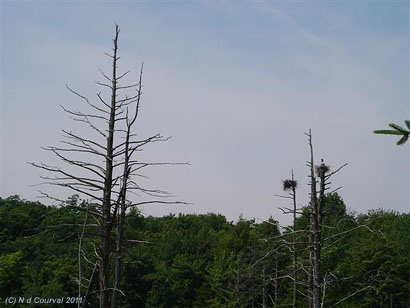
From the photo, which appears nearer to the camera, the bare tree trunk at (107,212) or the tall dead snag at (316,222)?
the bare tree trunk at (107,212)

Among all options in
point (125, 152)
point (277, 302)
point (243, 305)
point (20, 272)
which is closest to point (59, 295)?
point (20, 272)

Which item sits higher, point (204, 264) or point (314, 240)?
point (204, 264)

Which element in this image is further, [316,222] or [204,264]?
[204,264]

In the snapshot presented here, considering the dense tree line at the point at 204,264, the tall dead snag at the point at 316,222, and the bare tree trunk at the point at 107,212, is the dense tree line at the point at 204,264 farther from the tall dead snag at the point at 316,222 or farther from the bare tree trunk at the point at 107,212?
the bare tree trunk at the point at 107,212

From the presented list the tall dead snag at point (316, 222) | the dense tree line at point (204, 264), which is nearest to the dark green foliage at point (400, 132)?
the tall dead snag at point (316, 222)

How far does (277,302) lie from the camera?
3466 centimetres

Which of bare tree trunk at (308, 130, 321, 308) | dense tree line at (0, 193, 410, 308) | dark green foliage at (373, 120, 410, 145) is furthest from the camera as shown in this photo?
dense tree line at (0, 193, 410, 308)

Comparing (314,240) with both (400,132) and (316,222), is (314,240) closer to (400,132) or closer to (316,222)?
(316,222)

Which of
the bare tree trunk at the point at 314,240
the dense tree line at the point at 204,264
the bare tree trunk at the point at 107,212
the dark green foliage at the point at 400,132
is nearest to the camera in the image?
the bare tree trunk at the point at 107,212

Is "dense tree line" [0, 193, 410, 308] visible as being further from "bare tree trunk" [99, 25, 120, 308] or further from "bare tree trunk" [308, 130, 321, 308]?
"bare tree trunk" [99, 25, 120, 308]

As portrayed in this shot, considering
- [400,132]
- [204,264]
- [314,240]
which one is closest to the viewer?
[400,132]

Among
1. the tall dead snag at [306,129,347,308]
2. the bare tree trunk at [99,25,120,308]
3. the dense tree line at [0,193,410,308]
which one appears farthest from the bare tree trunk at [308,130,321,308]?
the dense tree line at [0,193,410,308]

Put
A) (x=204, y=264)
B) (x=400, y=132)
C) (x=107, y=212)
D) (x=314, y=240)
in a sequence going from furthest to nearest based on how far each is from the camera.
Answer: (x=204, y=264) < (x=314, y=240) < (x=400, y=132) < (x=107, y=212)

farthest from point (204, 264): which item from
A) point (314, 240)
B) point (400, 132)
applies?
point (400, 132)
